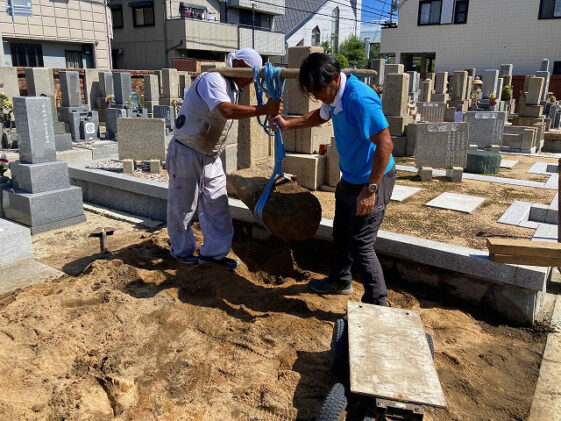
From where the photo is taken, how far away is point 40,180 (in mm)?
5340

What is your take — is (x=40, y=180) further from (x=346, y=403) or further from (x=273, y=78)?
(x=346, y=403)

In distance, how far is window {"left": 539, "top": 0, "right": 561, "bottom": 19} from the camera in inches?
1005

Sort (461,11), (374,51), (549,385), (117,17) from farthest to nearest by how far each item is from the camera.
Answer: (374,51)
(117,17)
(461,11)
(549,385)

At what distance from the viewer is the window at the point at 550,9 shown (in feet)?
83.7

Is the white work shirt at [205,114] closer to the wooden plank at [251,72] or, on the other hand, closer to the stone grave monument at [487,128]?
the wooden plank at [251,72]

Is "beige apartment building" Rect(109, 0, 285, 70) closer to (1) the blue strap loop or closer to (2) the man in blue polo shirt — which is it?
(1) the blue strap loop

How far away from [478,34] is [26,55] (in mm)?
25286

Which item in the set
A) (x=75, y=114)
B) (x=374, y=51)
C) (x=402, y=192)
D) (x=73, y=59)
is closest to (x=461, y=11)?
(x=73, y=59)

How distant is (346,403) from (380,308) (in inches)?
26.3

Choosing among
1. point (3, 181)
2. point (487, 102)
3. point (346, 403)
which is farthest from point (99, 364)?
→ point (487, 102)

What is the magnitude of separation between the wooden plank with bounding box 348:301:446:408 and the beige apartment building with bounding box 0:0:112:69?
2290 cm

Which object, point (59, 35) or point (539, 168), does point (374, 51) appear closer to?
point (59, 35)

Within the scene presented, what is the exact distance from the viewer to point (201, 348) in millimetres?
2793

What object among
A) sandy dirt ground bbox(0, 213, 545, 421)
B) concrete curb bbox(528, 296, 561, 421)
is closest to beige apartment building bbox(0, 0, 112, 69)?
sandy dirt ground bbox(0, 213, 545, 421)
